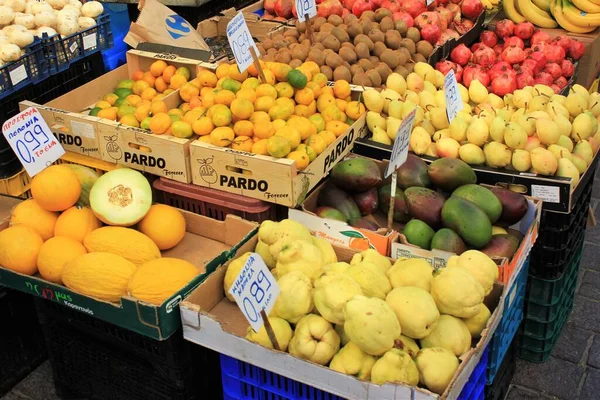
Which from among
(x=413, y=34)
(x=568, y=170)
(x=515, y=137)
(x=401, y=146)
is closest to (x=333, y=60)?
(x=413, y=34)

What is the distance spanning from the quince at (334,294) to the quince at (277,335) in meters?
A: 0.12

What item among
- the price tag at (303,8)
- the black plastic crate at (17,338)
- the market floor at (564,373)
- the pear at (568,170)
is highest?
the price tag at (303,8)

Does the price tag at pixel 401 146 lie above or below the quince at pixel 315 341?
above

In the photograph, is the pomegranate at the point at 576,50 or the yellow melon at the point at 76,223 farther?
the pomegranate at the point at 576,50

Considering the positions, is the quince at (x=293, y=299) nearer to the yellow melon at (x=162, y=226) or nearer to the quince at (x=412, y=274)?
the quince at (x=412, y=274)

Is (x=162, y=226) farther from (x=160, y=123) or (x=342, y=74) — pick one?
(x=342, y=74)

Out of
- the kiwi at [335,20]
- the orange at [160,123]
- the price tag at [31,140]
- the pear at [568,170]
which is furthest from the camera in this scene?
the kiwi at [335,20]

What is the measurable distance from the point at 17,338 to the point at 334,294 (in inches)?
70.6

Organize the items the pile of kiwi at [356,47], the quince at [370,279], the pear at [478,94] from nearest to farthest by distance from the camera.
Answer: the quince at [370,279] < the pear at [478,94] < the pile of kiwi at [356,47]

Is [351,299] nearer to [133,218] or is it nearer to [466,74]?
[133,218]

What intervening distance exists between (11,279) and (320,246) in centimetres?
116

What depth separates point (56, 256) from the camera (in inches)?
94.1

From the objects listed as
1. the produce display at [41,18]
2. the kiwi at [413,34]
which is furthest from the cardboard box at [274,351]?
the kiwi at [413,34]

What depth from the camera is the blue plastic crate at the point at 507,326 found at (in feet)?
7.72
